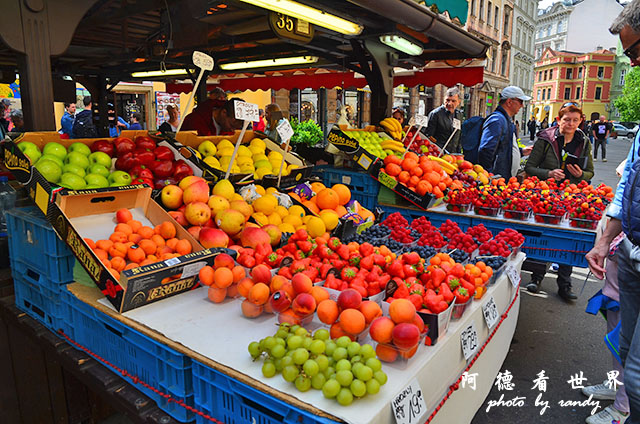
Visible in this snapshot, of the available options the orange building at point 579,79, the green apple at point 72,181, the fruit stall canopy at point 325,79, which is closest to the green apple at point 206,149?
the green apple at point 72,181

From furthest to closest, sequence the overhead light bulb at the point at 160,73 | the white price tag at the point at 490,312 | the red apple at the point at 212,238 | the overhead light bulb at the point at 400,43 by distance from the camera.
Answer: the overhead light bulb at the point at 160,73 → the overhead light bulb at the point at 400,43 → the red apple at the point at 212,238 → the white price tag at the point at 490,312

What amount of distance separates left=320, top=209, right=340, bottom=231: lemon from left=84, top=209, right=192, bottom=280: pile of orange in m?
1.11

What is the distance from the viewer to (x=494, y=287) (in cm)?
244

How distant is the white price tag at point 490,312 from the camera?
7.37ft

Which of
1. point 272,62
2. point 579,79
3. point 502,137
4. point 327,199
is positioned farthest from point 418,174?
point 579,79

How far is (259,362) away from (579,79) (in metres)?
86.9

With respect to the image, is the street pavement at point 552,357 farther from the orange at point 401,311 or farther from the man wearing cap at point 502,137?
the orange at point 401,311

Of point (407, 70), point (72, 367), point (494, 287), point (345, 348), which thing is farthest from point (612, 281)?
point (407, 70)

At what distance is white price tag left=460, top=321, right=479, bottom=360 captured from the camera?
1.96m

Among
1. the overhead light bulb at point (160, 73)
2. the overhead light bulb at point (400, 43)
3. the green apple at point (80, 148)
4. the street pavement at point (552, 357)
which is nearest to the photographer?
the green apple at point (80, 148)

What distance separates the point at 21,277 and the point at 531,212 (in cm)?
408

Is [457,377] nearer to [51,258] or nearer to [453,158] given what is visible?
[51,258]

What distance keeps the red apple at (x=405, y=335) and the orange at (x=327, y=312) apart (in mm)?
270

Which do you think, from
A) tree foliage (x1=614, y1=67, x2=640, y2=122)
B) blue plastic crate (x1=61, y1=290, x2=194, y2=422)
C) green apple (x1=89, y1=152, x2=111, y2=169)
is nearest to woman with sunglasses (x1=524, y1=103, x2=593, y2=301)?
blue plastic crate (x1=61, y1=290, x2=194, y2=422)
